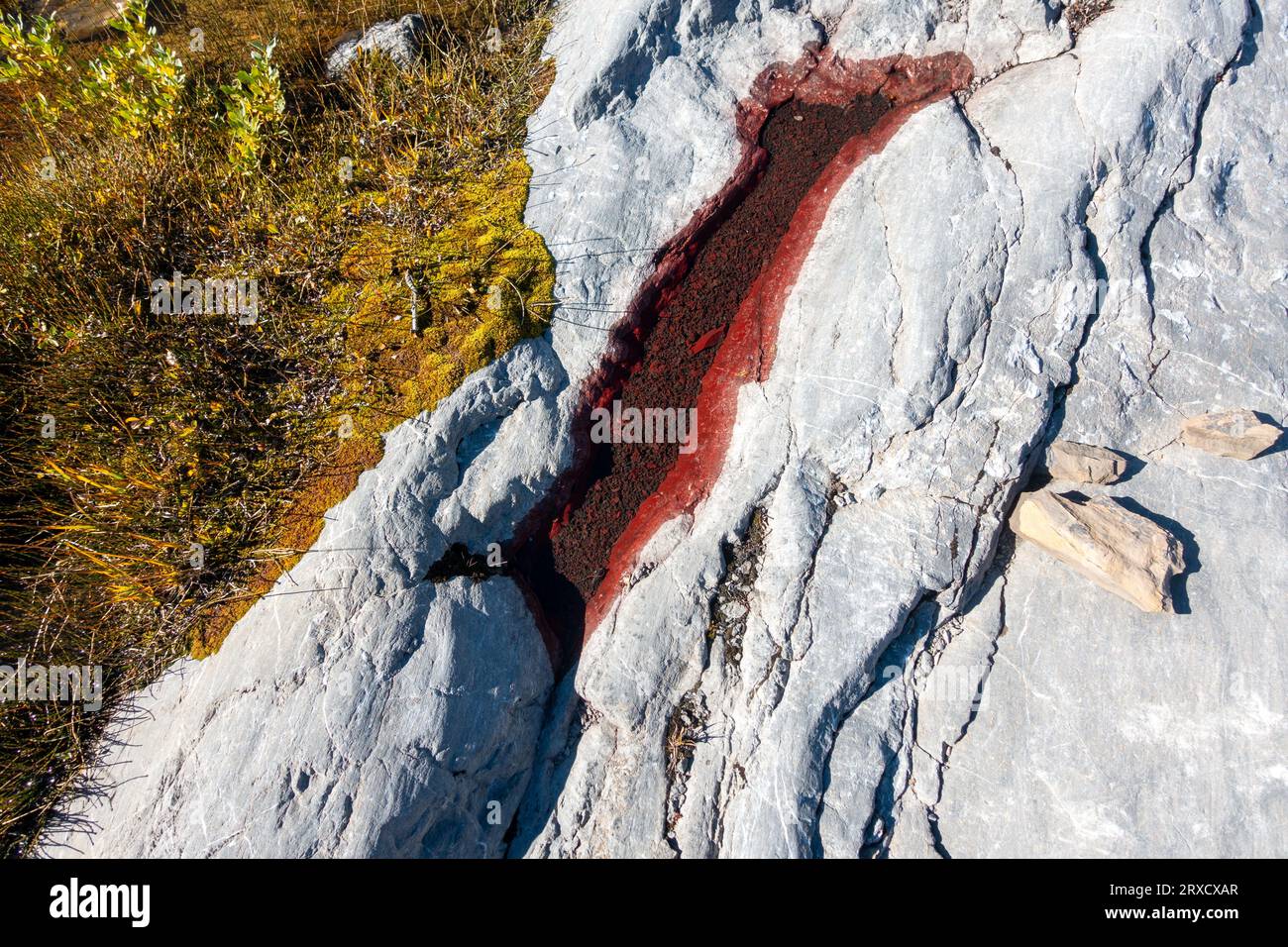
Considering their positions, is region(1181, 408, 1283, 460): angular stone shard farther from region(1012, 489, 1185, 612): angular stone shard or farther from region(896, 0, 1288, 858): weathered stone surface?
region(1012, 489, 1185, 612): angular stone shard

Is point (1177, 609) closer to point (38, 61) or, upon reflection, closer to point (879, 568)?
point (879, 568)

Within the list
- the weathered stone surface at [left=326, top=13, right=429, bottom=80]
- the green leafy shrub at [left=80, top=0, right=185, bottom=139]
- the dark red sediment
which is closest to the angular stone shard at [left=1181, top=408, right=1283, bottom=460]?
the dark red sediment

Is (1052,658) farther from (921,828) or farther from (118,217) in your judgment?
(118,217)

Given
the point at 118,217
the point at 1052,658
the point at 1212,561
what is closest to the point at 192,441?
the point at 118,217

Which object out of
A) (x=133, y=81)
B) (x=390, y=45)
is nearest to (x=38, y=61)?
(x=133, y=81)

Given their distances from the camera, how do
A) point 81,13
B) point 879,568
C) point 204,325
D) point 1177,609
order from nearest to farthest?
point 1177,609 → point 879,568 → point 204,325 → point 81,13

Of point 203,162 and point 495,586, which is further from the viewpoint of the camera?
point 203,162
